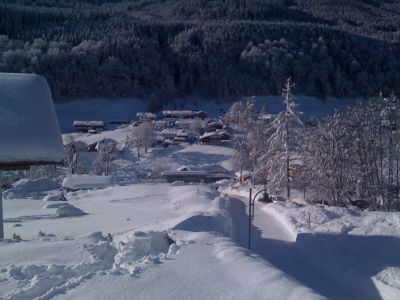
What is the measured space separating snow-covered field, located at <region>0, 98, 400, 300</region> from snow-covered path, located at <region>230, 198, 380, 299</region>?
32 mm

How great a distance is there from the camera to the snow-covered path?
12305 millimetres

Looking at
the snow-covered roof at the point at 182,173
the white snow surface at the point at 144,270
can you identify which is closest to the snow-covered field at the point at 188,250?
the white snow surface at the point at 144,270

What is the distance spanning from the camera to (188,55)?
3748 inches

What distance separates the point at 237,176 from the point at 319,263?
26326 mm

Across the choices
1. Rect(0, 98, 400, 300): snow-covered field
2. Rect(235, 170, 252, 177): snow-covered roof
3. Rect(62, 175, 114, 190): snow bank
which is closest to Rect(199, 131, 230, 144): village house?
Rect(235, 170, 252, 177): snow-covered roof

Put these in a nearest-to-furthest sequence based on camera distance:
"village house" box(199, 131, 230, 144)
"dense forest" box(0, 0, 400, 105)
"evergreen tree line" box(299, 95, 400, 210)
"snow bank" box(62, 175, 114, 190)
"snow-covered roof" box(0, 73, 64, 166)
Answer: "snow-covered roof" box(0, 73, 64, 166) < "evergreen tree line" box(299, 95, 400, 210) < "snow bank" box(62, 175, 114, 190) < "village house" box(199, 131, 230, 144) < "dense forest" box(0, 0, 400, 105)

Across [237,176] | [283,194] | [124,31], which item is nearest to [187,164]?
[237,176]

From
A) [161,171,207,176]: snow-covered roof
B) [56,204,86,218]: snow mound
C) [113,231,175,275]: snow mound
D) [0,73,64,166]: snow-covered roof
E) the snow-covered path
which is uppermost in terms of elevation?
[0,73,64,166]: snow-covered roof

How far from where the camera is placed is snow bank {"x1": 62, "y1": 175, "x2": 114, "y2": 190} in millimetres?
29922

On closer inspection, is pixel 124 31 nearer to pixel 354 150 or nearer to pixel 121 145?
pixel 121 145

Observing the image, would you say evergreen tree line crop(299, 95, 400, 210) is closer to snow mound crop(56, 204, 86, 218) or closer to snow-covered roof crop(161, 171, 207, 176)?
snow mound crop(56, 204, 86, 218)

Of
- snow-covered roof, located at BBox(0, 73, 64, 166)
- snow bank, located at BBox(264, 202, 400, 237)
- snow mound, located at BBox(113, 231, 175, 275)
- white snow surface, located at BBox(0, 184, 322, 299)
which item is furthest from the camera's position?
snow bank, located at BBox(264, 202, 400, 237)

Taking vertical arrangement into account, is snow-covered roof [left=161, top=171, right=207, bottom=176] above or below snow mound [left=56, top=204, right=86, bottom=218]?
below

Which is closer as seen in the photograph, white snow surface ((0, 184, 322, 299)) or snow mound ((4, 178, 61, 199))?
white snow surface ((0, 184, 322, 299))
